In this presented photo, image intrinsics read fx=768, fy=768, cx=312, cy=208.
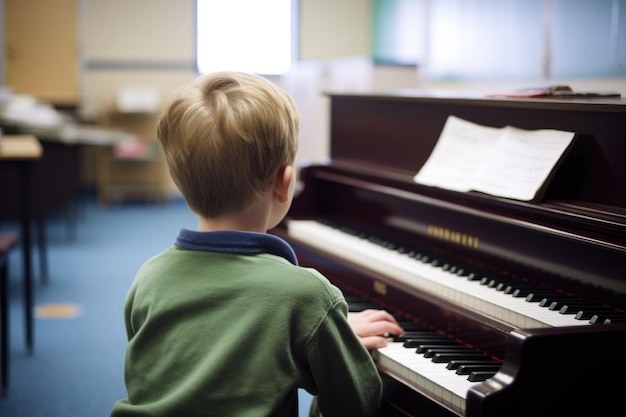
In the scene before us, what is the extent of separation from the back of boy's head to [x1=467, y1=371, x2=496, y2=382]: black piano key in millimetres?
558

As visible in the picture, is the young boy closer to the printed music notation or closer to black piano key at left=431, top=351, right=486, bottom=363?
black piano key at left=431, top=351, right=486, bottom=363

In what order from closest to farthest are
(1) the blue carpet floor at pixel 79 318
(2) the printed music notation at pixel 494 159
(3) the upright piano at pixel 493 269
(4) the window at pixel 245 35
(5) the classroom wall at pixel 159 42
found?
(3) the upright piano at pixel 493 269, (2) the printed music notation at pixel 494 159, (1) the blue carpet floor at pixel 79 318, (5) the classroom wall at pixel 159 42, (4) the window at pixel 245 35

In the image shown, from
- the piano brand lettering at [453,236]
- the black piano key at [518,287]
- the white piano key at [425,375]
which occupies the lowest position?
the white piano key at [425,375]

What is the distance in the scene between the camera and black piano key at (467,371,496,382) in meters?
1.53

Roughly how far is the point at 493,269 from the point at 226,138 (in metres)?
0.90

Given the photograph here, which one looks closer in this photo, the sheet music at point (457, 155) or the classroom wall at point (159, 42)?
the sheet music at point (457, 155)

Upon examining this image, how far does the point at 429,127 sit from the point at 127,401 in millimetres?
1323

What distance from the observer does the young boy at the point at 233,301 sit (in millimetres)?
1351

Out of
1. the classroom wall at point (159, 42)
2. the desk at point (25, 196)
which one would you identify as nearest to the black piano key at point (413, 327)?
the desk at point (25, 196)

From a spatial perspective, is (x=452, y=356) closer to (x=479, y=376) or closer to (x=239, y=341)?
(x=479, y=376)

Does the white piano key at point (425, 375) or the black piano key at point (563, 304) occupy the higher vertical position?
the black piano key at point (563, 304)

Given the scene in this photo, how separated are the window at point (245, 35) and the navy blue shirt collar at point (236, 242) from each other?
27.1 feet

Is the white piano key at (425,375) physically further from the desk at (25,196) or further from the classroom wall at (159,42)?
the classroom wall at (159,42)

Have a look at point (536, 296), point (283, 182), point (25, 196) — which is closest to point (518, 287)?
point (536, 296)
